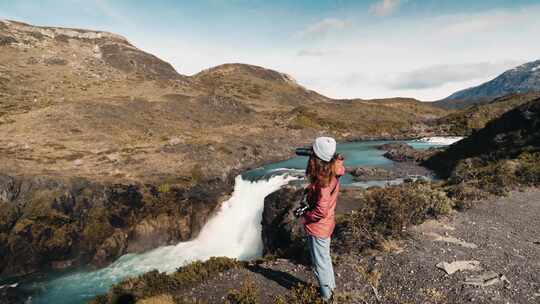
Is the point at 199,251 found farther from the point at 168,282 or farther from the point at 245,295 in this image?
the point at 245,295

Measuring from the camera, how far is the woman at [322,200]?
23.0 feet

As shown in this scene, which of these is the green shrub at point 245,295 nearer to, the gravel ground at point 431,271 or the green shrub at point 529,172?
the gravel ground at point 431,271

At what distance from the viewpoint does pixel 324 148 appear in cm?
695

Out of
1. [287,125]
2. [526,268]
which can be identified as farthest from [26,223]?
[287,125]

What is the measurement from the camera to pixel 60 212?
2670cm

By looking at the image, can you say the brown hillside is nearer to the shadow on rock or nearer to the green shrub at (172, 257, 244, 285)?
the green shrub at (172, 257, 244, 285)

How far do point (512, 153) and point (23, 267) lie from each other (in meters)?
39.2

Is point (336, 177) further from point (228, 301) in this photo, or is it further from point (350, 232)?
point (350, 232)

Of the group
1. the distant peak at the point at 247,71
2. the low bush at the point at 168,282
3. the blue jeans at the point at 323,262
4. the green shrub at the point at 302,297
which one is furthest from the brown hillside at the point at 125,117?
the distant peak at the point at 247,71

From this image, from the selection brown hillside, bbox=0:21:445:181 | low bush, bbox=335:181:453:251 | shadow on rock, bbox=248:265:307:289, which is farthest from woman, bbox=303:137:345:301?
brown hillside, bbox=0:21:445:181

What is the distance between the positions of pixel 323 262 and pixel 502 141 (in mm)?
33692

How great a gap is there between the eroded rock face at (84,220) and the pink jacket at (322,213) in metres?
22.1

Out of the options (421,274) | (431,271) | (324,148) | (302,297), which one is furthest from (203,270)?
(431,271)

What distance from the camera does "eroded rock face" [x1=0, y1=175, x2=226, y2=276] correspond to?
24.0 metres
